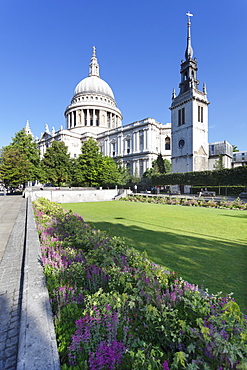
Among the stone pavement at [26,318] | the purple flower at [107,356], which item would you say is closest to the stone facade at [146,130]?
the stone pavement at [26,318]

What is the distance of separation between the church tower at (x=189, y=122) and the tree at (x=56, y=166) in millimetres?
26484

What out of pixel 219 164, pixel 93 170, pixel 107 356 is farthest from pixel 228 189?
pixel 107 356

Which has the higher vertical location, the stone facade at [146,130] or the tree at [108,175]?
the stone facade at [146,130]

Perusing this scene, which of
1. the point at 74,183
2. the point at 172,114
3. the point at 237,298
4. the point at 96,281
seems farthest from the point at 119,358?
the point at 172,114

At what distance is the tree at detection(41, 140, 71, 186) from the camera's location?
42.7 m

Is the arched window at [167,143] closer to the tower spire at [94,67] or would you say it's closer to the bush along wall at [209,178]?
the bush along wall at [209,178]

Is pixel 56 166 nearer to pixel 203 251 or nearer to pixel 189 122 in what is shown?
pixel 189 122

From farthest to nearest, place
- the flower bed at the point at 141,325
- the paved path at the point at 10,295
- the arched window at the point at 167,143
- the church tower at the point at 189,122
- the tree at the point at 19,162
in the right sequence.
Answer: the arched window at the point at 167,143 < the church tower at the point at 189,122 < the tree at the point at 19,162 < the paved path at the point at 10,295 < the flower bed at the point at 141,325

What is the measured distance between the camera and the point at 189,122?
42.5 m

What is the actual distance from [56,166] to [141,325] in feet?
148

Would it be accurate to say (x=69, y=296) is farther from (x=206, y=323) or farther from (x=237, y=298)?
(x=237, y=298)

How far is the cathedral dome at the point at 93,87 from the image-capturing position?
263 ft

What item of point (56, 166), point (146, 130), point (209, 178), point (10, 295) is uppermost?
point (146, 130)

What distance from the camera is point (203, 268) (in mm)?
4195
